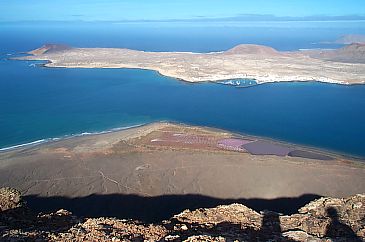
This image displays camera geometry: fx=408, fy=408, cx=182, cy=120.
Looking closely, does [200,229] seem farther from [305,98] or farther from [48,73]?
[48,73]

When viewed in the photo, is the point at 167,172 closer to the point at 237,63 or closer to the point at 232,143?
the point at 232,143

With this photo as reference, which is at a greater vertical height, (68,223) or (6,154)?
(68,223)

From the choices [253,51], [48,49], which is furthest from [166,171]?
[48,49]

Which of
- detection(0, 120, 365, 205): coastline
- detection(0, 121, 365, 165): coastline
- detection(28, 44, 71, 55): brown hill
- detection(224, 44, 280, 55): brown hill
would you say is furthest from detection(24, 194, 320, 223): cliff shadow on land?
detection(28, 44, 71, 55): brown hill

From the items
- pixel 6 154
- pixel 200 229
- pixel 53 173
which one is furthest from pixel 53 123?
pixel 200 229

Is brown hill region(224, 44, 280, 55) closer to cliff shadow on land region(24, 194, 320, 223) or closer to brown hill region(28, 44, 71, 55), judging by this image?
brown hill region(28, 44, 71, 55)

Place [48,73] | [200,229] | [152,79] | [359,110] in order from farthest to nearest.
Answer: [48,73] < [152,79] < [359,110] < [200,229]
